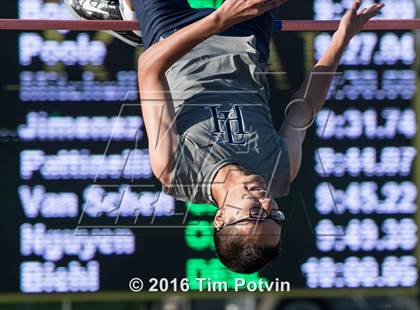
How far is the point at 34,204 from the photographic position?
12.7 ft

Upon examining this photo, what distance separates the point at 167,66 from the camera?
315cm

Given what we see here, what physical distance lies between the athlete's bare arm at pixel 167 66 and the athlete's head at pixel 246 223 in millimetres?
175

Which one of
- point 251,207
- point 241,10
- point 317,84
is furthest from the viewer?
point 317,84

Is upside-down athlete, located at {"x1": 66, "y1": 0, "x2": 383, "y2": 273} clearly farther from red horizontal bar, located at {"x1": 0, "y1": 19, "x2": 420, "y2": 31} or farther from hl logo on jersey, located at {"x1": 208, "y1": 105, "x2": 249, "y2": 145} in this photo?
red horizontal bar, located at {"x1": 0, "y1": 19, "x2": 420, "y2": 31}

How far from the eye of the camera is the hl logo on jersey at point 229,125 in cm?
332

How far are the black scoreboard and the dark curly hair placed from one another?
0.61 meters

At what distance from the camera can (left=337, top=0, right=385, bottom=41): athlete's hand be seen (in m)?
3.34

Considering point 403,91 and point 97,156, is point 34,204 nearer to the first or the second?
point 97,156

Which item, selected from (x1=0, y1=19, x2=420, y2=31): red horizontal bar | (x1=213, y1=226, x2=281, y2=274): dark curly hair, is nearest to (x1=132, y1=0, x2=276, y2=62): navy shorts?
(x1=0, y1=19, x2=420, y2=31): red horizontal bar

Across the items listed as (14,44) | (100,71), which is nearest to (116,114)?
(100,71)

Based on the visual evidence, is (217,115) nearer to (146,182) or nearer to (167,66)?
(167,66)

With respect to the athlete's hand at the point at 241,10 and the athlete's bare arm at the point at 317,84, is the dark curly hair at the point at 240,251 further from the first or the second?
the athlete's hand at the point at 241,10

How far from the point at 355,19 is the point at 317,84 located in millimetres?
211

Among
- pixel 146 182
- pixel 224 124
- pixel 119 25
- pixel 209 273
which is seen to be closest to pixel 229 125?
pixel 224 124
